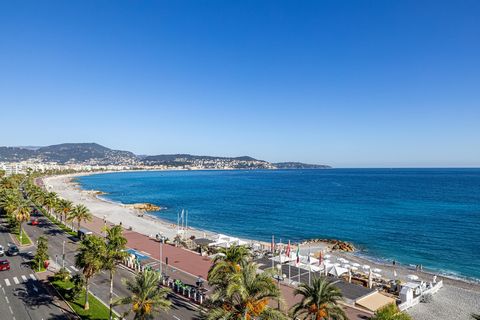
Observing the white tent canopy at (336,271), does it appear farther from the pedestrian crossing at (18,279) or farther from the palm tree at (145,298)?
the pedestrian crossing at (18,279)

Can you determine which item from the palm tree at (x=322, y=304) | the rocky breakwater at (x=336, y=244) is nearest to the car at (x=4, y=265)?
the palm tree at (x=322, y=304)

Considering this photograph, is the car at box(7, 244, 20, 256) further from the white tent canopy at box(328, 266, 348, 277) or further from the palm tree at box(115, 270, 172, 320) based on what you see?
the white tent canopy at box(328, 266, 348, 277)

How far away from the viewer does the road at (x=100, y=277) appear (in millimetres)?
30317

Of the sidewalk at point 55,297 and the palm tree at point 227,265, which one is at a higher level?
the palm tree at point 227,265

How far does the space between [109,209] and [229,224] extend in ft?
136

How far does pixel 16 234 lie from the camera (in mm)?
56500

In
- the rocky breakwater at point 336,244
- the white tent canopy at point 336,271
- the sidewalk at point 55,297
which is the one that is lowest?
the rocky breakwater at point 336,244

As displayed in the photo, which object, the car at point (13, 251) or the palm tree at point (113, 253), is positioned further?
the car at point (13, 251)

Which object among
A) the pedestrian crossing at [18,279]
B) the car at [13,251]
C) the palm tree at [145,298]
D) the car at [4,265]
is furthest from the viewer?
the car at [13,251]

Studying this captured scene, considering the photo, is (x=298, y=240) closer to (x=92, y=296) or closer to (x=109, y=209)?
(x=92, y=296)

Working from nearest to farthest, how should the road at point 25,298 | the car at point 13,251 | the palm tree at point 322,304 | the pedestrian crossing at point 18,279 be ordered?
the palm tree at point 322,304
the road at point 25,298
the pedestrian crossing at point 18,279
the car at point 13,251

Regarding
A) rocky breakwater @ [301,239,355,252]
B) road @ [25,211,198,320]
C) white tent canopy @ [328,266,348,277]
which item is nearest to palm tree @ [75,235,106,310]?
road @ [25,211,198,320]

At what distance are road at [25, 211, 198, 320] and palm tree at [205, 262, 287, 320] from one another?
847 centimetres

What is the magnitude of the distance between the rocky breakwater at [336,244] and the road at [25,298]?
48892mm
